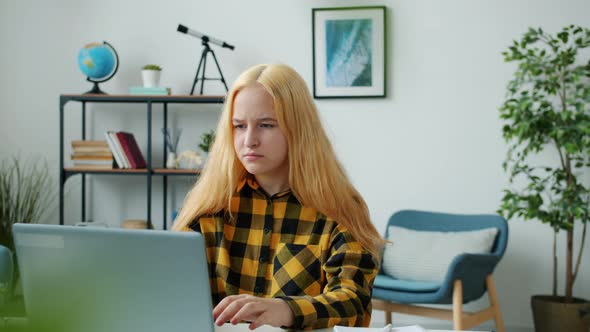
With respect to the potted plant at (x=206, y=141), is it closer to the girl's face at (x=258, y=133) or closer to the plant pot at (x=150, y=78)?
the plant pot at (x=150, y=78)

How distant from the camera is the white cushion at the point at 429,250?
3588 mm

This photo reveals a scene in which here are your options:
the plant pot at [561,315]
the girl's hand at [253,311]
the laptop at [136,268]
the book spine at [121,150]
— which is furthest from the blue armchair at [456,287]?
the laptop at [136,268]

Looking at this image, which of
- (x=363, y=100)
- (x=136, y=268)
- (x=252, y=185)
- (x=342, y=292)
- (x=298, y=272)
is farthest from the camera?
(x=363, y=100)

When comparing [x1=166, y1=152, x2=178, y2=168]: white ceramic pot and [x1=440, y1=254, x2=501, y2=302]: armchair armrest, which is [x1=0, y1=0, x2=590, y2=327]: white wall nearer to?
[x1=166, y1=152, x2=178, y2=168]: white ceramic pot

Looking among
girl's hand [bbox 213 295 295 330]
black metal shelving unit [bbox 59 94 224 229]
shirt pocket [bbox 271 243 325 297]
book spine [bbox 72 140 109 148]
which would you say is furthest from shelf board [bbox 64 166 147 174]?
girl's hand [bbox 213 295 295 330]

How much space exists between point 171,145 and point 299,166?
2.82m

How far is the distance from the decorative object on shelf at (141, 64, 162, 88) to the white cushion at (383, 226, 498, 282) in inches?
64.9

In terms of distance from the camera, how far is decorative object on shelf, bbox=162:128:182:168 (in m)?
4.07

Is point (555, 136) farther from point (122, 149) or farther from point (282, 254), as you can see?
point (282, 254)

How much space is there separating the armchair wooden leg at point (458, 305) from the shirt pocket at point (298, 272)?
1989mm

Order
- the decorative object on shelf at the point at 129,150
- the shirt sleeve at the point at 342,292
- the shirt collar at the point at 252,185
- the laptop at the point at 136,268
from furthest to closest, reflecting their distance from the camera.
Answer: the decorative object on shelf at the point at 129,150
the shirt collar at the point at 252,185
the shirt sleeve at the point at 342,292
the laptop at the point at 136,268

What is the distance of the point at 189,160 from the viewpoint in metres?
4.09

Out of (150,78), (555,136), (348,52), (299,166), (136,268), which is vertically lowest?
(136,268)

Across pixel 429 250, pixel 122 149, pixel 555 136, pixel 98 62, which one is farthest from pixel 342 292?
pixel 98 62
